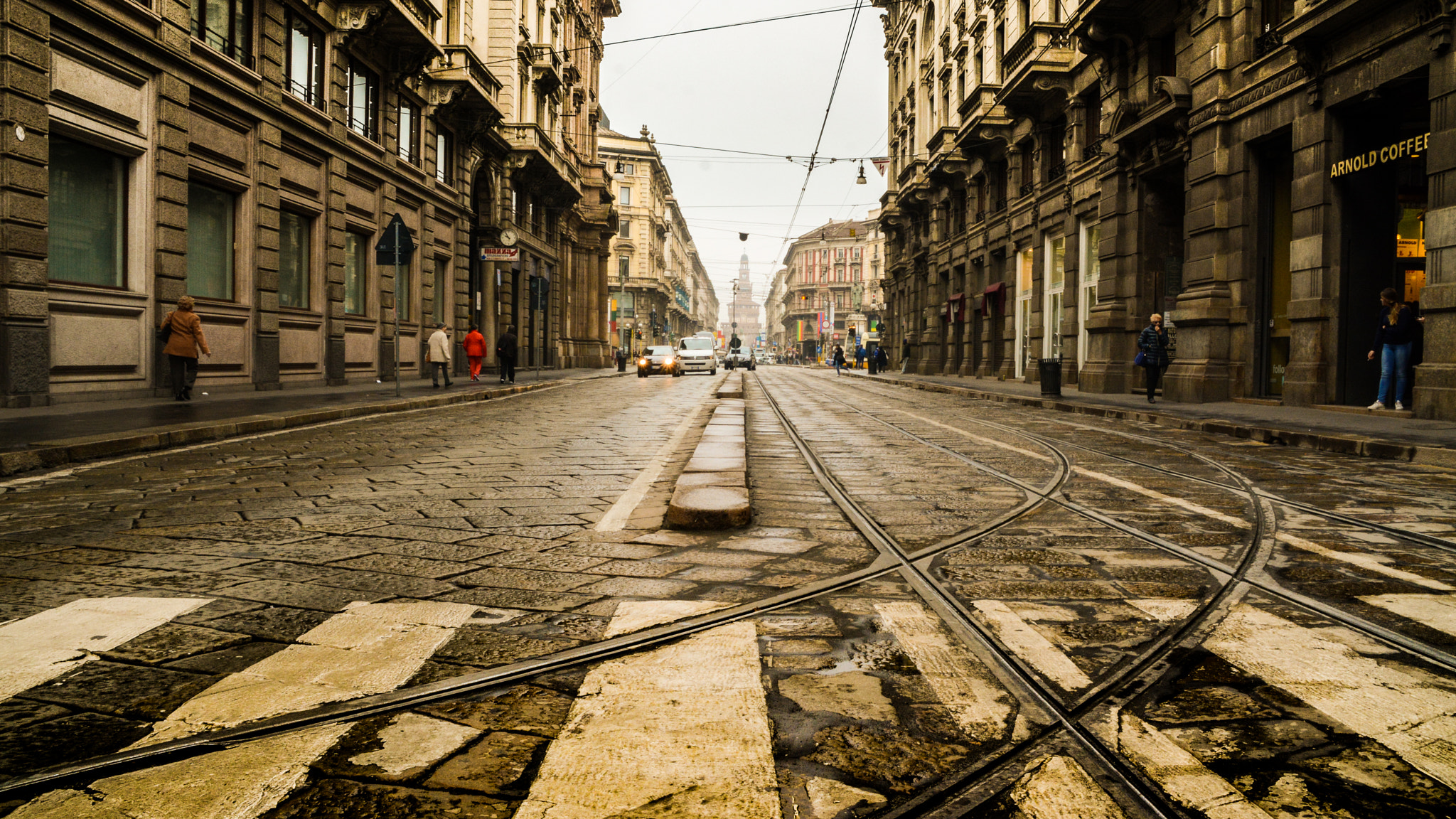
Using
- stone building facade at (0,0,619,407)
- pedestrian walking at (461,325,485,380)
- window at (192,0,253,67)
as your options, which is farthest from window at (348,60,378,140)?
pedestrian walking at (461,325,485,380)

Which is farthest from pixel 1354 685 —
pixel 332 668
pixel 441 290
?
pixel 441 290

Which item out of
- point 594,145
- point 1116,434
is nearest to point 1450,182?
point 1116,434

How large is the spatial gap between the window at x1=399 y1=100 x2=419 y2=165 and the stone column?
12.3 meters

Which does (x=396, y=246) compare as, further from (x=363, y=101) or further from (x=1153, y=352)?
(x=1153, y=352)

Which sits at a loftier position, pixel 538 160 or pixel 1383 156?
pixel 538 160

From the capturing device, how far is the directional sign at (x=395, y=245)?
15094 mm

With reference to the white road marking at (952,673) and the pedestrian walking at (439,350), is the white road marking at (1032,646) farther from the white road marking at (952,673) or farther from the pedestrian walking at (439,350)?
the pedestrian walking at (439,350)

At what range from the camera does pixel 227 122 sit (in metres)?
15.1

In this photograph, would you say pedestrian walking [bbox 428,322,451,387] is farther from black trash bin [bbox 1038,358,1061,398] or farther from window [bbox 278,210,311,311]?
black trash bin [bbox 1038,358,1061,398]

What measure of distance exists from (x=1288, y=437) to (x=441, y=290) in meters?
22.3

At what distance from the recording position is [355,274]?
68.7 feet

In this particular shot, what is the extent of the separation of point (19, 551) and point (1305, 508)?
6628 millimetres

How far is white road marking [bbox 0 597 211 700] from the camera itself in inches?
96.7

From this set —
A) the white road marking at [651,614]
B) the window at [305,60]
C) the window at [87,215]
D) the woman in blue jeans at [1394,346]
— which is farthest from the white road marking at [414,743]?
the window at [305,60]
